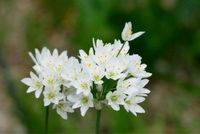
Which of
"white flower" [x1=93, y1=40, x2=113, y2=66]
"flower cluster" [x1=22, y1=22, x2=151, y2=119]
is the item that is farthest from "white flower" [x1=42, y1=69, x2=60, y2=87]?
"white flower" [x1=93, y1=40, x2=113, y2=66]

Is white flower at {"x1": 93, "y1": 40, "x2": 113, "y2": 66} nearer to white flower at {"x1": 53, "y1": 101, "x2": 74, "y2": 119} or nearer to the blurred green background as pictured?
white flower at {"x1": 53, "y1": 101, "x2": 74, "y2": 119}

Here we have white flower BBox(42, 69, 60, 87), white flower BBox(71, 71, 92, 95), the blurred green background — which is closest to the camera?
white flower BBox(71, 71, 92, 95)

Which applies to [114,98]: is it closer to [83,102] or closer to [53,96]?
[83,102]

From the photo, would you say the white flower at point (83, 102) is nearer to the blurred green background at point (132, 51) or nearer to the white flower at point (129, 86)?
the white flower at point (129, 86)

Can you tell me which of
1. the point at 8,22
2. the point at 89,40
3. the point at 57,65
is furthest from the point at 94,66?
the point at 8,22

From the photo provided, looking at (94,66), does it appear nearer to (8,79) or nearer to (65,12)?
(8,79)

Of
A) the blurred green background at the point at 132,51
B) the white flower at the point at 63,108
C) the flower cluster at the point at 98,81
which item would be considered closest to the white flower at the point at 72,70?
the flower cluster at the point at 98,81

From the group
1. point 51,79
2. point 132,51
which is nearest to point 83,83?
point 51,79
